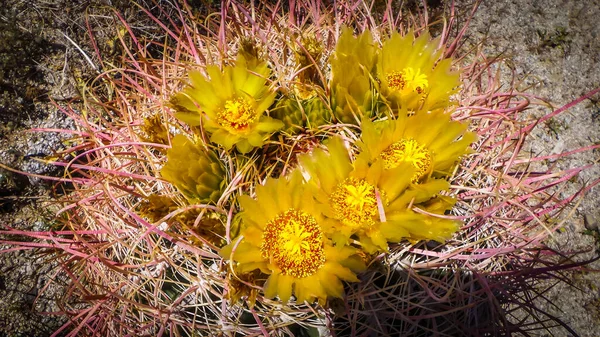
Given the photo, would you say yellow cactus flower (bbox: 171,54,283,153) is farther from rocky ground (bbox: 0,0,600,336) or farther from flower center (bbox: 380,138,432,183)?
rocky ground (bbox: 0,0,600,336)

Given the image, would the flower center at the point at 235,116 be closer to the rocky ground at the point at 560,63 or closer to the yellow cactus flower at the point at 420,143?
the yellow cactus flower at the point at 420,143

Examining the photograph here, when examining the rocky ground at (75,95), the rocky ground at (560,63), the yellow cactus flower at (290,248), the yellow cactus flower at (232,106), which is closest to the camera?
the yellow cactus flower at (290,248)

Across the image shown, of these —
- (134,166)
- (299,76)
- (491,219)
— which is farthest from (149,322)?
(491,219)

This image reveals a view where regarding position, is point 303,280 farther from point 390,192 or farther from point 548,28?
point 548,28

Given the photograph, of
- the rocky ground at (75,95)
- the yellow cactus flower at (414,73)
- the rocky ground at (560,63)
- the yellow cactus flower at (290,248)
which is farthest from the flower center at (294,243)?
the rocky ground at (560,63)

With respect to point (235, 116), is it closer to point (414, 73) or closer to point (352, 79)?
point (352, 79)

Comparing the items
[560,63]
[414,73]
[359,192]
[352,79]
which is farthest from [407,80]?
[560,63]

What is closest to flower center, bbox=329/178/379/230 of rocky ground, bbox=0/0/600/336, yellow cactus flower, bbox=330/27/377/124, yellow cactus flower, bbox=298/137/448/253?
yellow cactus flower, bbox=298/137/448/253
